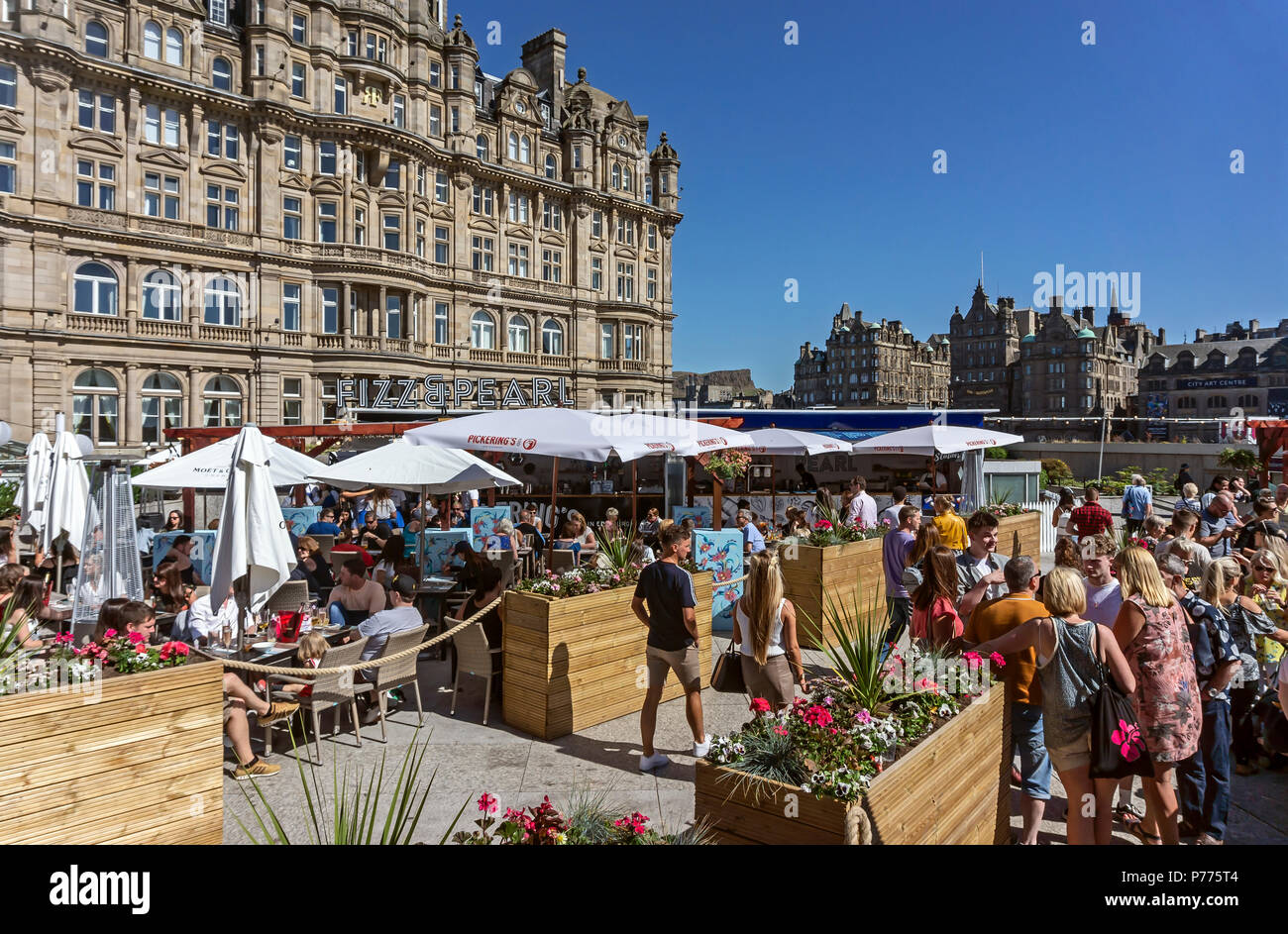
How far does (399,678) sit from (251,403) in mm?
34381

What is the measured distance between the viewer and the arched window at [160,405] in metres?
34.2

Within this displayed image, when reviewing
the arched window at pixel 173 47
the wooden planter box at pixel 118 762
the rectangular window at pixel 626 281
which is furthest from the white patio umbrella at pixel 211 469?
the rectangular window at pixel 626 281

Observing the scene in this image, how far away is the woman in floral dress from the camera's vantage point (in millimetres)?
4430

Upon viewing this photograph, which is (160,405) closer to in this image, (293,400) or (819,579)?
(293,400)

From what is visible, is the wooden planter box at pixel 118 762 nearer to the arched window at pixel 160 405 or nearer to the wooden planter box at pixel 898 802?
the wooden planter box at pixel 898 802

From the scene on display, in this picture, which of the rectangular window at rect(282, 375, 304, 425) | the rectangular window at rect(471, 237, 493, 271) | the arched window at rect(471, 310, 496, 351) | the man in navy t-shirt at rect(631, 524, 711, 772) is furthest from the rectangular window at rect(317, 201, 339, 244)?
the man in navy t-shirt at rect(631, 524, 711, 772)

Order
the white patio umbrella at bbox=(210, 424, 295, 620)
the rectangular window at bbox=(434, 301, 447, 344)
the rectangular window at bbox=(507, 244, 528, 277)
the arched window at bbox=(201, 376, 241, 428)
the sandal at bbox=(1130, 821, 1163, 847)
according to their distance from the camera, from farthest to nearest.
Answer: the rectangular window at bbox=(507, 244, 528, 277), the rectangular window at bbox=(434, 301, 447, 344), the arched window at bbox=(201, 376, 241, 428), the white patio umbrella at bbox=(210, 424, 295, 620), the sandal at bbox=(1130, 821, 1163, 847)

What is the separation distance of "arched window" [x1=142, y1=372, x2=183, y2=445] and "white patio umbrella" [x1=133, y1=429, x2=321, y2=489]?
25.5m

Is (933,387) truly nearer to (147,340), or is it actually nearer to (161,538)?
(147,340)

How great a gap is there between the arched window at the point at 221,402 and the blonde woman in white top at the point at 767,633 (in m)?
36.3

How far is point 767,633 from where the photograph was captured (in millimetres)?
5555

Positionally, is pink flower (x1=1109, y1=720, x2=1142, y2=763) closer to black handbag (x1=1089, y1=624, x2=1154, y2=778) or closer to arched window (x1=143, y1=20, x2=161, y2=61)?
black handbag (x1=1089, y1=624, x2=1154, y2=778)
